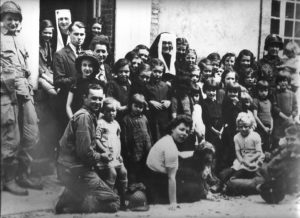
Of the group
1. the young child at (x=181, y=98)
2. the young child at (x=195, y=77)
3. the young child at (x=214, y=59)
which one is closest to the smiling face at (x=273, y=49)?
the young child at (x=214, y=59)

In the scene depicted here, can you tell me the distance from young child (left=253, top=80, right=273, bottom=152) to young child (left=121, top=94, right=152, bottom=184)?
6.27 ft

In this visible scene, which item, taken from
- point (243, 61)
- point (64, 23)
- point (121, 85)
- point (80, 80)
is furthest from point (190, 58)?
point (64, 23)

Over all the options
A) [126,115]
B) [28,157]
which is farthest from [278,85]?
[28,157]

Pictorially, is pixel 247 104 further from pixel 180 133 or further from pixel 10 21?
pixel 10 21

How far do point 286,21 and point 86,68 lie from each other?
10.8 ft

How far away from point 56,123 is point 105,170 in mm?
848

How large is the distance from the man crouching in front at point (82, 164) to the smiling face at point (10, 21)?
1.11 m

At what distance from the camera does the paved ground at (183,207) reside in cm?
659

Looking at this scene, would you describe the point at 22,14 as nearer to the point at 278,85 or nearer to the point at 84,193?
the point at 84,193

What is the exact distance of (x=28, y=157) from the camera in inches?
263

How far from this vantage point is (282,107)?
28.1ft

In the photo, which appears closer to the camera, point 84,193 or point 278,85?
point 84,193

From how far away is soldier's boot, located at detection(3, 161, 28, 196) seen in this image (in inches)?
259

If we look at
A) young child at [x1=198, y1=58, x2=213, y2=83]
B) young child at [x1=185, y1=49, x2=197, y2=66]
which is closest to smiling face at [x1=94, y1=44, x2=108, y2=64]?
young child at [x1=185, y1=49, x2=197, y2=66]
